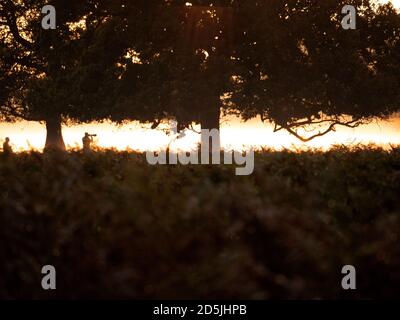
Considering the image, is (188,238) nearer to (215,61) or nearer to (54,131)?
(215,61)

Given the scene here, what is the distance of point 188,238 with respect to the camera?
628 cm

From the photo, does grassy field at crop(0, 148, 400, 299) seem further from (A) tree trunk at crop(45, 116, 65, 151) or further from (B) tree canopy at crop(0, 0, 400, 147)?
(A) tree trunk at crop(45, 116, 65, 151)

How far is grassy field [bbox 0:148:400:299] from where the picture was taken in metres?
6.29

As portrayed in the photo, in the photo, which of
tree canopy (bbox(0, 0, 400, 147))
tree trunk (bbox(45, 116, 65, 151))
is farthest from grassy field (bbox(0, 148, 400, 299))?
tree trunk (bbox(45, 116, 65, 151))

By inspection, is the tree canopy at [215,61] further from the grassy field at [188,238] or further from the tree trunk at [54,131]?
the grassy field at [188,238]

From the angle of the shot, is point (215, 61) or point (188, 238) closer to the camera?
point (188, 238)

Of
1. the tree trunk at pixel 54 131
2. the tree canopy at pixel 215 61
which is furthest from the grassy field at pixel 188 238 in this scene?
the tree trunk at pixel 54 131

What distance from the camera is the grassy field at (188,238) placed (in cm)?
629

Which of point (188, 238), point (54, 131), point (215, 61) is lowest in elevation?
point (188, 238)

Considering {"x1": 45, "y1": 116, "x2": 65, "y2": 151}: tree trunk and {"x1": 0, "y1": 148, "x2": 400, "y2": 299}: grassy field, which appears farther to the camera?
{"x1": 45, "y1": 116, "x2": 65, "y2": 151}: tree trunk

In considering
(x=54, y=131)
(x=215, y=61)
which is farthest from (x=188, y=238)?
(x=54, y=131)
